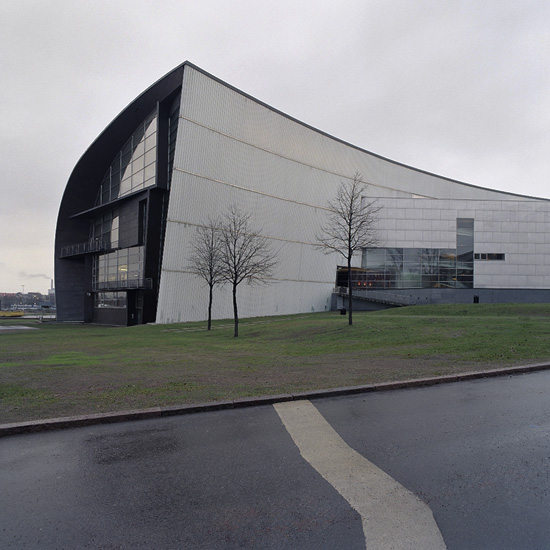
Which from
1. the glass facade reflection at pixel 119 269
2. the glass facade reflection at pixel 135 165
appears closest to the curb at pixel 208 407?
the glass facade reflection at pixel 119 269

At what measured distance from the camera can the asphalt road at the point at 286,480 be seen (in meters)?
3.22

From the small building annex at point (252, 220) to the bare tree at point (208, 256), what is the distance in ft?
3.07

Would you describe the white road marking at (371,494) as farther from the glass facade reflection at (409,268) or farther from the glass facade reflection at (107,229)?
the glass facade reflection at (409,268)

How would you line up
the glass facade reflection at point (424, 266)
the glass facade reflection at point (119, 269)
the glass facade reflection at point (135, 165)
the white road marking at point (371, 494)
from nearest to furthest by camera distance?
the white road marking at point (371, 494)
the glass facade reflection at point (119, 269)
the glass facade reflection at point (135, 165)
the glass facade reflection at point (424, 266)

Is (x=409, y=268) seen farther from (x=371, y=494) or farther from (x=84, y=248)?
(x=371, y=494)

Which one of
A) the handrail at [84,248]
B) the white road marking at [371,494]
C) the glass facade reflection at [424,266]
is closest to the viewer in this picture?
the white road marking at [371,494]

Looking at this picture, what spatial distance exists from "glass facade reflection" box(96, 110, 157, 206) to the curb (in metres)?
37.1

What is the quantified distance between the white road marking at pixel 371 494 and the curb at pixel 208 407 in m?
1.38

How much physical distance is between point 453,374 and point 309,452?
499 cm

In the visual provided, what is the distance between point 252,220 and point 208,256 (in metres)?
11.1

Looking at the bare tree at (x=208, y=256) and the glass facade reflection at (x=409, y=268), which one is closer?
the bare tree at (x=208, y=256)

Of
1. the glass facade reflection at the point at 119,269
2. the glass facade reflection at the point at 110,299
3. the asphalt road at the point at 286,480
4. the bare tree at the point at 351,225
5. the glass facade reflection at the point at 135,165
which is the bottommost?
the asphalt road at the point at 286,480

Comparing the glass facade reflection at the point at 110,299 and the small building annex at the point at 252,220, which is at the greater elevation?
the small building annex at the point at 252,220

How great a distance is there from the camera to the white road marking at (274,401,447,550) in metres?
3.12
